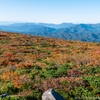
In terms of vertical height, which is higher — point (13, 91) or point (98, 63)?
point (98, 63)

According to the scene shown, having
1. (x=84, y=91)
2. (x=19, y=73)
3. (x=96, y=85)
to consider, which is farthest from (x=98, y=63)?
(x=19, y=73)

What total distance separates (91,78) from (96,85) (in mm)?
886

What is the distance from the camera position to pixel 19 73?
29.4 feet

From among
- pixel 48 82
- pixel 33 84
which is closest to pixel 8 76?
pixel 33 84

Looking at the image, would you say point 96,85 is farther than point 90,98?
Yes

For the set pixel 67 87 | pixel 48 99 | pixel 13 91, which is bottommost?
pixel 13 91

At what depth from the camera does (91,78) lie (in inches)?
285

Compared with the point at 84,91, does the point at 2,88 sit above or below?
below

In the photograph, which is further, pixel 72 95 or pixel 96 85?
pixel 96 85

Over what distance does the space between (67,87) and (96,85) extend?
7.52 ft

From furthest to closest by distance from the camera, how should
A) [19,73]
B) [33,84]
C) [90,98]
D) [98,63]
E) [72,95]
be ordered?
[98,63] < [19,73] < [33,84] < [72,95] < [90,98]

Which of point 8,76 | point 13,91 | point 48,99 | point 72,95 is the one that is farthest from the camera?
point 8,76

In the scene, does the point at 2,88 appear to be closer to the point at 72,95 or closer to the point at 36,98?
the point at 36,98

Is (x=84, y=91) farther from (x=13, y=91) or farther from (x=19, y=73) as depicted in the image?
(x=19, y=73)
